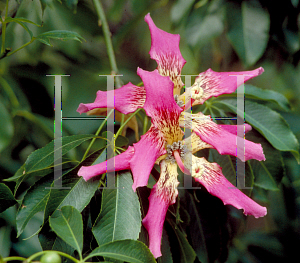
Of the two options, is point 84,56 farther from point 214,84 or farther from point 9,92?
point 214,84

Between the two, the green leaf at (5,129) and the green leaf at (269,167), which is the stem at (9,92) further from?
Result: the green leaf at (269,167)

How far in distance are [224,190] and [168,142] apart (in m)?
0.08

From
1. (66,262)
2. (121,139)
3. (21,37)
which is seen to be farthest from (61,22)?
(66,262)

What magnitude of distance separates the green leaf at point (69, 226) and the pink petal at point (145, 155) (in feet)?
0.23

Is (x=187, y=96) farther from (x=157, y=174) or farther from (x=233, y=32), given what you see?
(x=233, y=32)

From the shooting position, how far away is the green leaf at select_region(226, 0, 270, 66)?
0.63 metres

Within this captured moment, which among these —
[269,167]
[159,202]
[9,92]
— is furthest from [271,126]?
[9,92]

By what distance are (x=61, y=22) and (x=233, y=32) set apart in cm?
39

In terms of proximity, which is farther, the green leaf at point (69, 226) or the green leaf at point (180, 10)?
the green leaf at point (180, 10)

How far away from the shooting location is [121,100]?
35 centimetres

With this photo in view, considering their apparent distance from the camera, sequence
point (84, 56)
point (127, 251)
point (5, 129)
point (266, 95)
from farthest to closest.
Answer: point (84, 56)
point (266, 95)
point (5, 129)
point (127, 251)

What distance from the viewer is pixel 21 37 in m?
0.67

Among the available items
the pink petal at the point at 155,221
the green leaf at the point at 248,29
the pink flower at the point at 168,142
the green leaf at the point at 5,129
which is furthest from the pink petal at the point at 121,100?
the green leaf at the point at 248,29

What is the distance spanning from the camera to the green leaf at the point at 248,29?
629 millimetres
